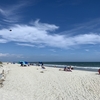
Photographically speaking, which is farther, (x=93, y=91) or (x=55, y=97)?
(x=93, y=91)

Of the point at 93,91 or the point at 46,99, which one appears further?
the point at 93,91

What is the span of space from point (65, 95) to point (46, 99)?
155cm

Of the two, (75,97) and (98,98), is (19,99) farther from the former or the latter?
(98,98)

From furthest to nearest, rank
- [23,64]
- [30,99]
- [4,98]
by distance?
[23,64]
[30,99]
[4,98]

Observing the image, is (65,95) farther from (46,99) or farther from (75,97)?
(46,99)

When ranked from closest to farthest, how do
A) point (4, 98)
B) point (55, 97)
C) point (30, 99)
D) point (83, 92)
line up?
point (4, 98) → point (30, 99) → point (55, 97) → point (83, 92)

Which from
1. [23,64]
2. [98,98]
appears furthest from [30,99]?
[23,64]

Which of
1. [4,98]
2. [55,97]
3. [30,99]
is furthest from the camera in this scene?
[55,97]

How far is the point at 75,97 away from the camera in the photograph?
9859 mm

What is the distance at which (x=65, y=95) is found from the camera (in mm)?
10273

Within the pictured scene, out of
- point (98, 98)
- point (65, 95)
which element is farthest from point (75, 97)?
point (98, 98)

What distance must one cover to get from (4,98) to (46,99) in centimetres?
250

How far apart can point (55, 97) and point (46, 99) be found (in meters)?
0.74

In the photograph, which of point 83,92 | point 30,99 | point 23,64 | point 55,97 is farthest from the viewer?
point 23,64
